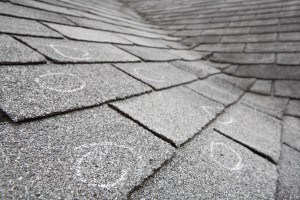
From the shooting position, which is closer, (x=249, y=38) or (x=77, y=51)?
(x=77, y=51)

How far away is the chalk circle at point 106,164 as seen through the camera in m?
0.59

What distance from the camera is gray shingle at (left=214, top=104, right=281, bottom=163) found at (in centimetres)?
119

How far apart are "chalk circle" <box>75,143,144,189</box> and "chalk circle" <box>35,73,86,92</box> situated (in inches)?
14.0

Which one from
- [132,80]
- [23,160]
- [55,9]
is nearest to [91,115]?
[23,160]

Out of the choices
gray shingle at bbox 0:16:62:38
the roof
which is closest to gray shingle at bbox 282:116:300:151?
the roof

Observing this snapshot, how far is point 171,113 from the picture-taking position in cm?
114

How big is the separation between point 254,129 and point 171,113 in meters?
0.66

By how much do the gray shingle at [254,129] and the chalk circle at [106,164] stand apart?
695mm

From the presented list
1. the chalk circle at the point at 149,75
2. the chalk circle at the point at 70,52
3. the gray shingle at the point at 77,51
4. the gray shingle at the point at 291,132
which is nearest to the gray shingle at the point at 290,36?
the gray shingle at the point at 291,132

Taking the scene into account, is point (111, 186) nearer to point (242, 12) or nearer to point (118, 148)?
point (118, 148)

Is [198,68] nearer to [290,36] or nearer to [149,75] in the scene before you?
[149,75]

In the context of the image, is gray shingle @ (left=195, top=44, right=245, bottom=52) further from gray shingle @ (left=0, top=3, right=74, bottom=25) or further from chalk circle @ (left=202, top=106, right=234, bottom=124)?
gray shingle @ (left=0, top=3, right=74, bottom=25)

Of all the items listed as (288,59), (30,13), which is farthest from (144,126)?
(288,59)

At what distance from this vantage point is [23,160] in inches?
21.5
